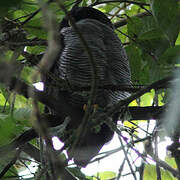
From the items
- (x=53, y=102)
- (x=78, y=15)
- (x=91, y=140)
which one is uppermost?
(x=78, y=15)

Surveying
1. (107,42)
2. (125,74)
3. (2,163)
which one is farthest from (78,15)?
(2,163)

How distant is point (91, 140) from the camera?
1232mm

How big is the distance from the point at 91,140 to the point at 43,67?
32.8 inches

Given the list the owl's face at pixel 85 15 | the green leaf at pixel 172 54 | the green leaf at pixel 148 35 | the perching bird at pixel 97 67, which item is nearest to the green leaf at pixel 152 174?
the perching bird at pixel 97 67

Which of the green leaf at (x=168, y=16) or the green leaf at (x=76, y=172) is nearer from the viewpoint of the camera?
the green leaf at (x=168, y=16)

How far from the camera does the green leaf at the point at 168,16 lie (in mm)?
905

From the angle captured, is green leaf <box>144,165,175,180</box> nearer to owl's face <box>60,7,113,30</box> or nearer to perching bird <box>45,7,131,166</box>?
perching bird <box>45,7,131,166</box>

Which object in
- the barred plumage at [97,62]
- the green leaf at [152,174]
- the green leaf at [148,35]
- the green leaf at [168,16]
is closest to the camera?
the green leaf at [168,16]

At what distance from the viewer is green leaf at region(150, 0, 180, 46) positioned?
0.91 meters

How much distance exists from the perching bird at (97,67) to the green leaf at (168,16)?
0.34 metres

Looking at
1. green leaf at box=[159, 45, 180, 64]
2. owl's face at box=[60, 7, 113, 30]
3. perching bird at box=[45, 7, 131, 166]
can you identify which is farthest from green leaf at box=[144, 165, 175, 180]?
owl's face at box=[60, 7, 113, 30]

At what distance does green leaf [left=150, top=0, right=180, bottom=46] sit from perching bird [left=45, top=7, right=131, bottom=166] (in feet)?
1.12

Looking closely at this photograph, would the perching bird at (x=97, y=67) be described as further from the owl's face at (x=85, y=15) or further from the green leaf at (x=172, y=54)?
the green leaf at (x=172, y=54)

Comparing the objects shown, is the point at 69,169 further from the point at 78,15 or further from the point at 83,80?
the point at 78,15
